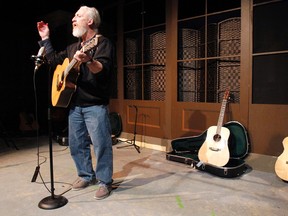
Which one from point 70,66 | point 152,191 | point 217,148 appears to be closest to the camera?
point 70,66

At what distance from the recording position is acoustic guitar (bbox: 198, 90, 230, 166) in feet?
8.65

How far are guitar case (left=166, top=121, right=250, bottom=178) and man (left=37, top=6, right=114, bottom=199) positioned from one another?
1048 mm

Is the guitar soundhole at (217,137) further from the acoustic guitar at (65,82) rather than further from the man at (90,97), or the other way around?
the acoustic guitar at (65,82)

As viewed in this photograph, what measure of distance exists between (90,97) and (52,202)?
0.81m

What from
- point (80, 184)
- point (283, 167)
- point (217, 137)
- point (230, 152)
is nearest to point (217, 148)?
point (217, 137)

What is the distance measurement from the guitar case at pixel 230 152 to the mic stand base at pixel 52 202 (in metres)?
1.36

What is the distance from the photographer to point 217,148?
2705 mm

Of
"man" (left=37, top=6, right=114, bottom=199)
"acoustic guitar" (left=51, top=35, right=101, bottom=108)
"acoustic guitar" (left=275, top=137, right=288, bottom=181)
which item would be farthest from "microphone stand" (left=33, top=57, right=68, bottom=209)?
"acoustic guitar" (left=275, top=137, right=288, bottom=181)

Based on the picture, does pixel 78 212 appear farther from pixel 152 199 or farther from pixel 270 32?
pixel 270 32

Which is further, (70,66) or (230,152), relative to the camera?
(230,152)

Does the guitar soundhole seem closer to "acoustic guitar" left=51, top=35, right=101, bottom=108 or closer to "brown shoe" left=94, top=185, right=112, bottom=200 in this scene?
"brown shoe" left=94, top=185, right=112, bottom=200

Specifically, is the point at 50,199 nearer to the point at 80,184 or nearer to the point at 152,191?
the point at 80,184

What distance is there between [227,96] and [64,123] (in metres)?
2.79

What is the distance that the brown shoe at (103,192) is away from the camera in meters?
2.08
